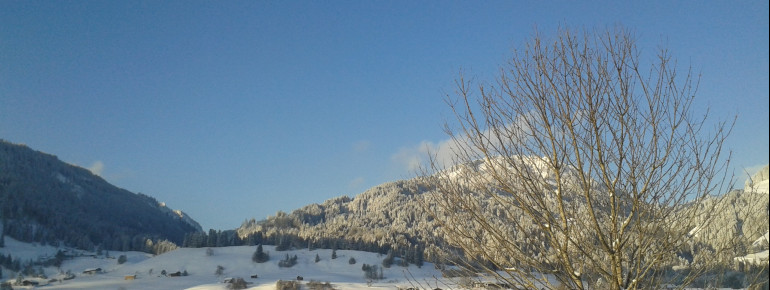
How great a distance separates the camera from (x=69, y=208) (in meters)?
109

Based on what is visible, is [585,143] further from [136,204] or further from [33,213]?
[136,204]

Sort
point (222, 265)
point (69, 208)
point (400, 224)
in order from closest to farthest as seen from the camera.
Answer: point (222, 265)
point (400, 224)
point (69, 208)

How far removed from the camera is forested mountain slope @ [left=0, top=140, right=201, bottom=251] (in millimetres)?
89625

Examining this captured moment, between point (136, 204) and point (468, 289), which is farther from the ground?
point (136, 204)

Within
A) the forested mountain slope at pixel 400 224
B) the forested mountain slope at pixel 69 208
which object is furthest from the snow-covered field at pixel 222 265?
the forested mountain slope at pixel 69 208

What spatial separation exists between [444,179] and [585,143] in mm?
1288

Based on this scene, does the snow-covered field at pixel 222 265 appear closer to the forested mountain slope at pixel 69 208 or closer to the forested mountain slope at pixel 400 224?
the forested mountain slope at pixel 400 224

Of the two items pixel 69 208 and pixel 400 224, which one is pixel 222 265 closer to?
pixel 400 224

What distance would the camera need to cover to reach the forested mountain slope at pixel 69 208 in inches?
3529

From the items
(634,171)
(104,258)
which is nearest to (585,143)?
(634,171)

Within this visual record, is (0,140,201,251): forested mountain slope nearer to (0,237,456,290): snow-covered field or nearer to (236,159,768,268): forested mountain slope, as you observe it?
(0,237,456,290): snow-covered field

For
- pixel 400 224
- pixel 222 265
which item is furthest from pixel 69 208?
pixel 400 224

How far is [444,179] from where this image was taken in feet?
16.6

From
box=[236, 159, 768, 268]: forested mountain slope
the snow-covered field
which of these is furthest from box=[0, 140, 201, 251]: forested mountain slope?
box=[236, 159, 768, 268]: forested mountain slope
